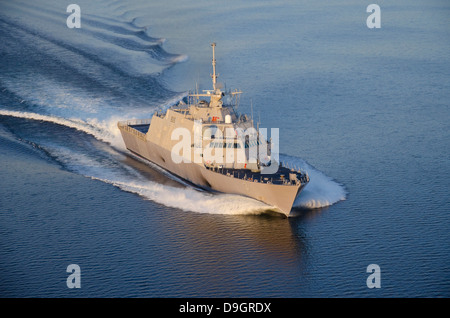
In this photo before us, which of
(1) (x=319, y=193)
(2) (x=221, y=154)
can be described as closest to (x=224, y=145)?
(2) (x=221, y=154)

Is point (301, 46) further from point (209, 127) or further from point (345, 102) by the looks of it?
point (209, 127)

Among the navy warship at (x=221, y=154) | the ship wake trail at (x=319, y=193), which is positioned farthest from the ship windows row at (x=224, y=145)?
the ship wake trail at (x=319, y=193)

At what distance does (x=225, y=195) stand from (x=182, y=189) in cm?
378

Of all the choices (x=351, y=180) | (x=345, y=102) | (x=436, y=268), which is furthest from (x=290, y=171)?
(x=345, y=102)

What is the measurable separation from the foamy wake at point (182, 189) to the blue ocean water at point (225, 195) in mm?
139

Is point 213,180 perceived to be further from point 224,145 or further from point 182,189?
point 182,189

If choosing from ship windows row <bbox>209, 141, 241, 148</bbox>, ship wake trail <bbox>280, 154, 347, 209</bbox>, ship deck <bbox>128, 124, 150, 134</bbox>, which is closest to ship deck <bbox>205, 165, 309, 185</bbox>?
ship wake trail <bbox>280, 154, 347, 209</bbox>

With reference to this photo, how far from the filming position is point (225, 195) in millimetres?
40281

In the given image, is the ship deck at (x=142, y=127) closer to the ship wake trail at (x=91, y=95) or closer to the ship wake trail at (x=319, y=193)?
the ship wake trail at (x=91, y=95)

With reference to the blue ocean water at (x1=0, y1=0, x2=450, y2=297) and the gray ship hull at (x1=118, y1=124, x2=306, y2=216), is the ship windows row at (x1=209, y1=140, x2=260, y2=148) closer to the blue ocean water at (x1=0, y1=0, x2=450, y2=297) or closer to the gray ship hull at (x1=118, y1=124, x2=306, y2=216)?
the gray ship hull at (x1=118, y1=124, x2=306, y2=216)

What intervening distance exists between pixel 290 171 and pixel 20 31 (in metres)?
42.7

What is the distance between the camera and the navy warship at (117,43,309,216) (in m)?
37.9

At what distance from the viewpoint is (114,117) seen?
55469mm

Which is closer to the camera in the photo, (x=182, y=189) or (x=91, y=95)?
(x=182, y=189)
